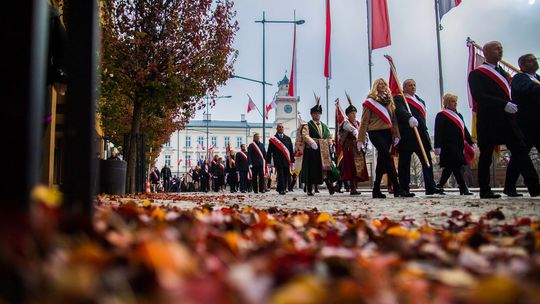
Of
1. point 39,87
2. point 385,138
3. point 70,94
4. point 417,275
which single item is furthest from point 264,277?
point 385,138

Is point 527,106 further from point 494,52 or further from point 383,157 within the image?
point 383,157

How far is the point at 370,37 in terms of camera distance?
18.6 m

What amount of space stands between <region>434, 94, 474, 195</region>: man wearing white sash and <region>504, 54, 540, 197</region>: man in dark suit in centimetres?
202

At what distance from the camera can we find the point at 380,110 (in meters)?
9.48

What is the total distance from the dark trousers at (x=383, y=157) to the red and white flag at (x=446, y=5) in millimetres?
9577

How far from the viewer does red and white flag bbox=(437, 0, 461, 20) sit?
55.8 feet

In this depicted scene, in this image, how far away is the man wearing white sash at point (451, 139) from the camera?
9906 millimetres

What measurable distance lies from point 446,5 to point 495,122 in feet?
37.4

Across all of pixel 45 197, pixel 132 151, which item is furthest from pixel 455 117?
pixel 45 197

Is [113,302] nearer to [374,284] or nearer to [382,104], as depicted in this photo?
[374,284]

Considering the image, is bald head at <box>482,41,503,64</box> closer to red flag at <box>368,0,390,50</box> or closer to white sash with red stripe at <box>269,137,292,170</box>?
white sash with red stripe at <box>269,137,292,170</box>

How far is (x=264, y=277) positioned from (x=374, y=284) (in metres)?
0.27

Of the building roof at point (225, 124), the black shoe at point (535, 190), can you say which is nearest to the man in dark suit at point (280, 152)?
the black shoe at point (535, 190)

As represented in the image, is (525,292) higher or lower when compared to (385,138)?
lower
